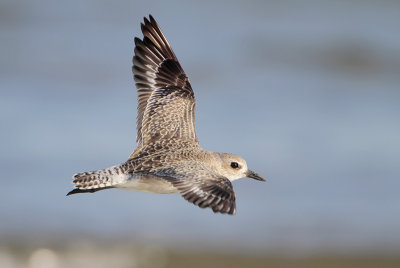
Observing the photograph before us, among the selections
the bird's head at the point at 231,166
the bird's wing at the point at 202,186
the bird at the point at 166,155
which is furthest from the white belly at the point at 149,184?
the bird's head at the point at 231,166

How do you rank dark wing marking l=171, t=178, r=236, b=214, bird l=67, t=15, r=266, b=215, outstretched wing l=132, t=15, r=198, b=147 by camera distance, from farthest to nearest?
outstretched wing l=132, t=15, r=198, b=147, bird l=67, t=15, r=266, b=215, dark wing marking l=171, t=178, r=236, b=214

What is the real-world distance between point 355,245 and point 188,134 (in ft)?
12.2

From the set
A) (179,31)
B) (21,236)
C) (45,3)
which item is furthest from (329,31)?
(21,236)

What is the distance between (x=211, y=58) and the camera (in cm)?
1834

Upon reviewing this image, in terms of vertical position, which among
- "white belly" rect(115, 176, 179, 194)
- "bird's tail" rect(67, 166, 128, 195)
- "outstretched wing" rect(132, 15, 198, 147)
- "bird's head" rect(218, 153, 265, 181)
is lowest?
"bird's tail" rect(67, 166, 128, 195)

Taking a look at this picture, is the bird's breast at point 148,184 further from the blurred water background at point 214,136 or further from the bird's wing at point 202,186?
the blurred water background at point 214,136

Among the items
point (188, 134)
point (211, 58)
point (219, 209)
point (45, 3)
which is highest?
point (45, 3)

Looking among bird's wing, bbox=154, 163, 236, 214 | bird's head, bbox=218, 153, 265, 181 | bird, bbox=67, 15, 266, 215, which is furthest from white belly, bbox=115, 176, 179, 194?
bird's head, bbox=218, 153, 265, 181

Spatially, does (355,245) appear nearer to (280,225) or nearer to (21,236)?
(280,225)

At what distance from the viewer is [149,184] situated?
23.8 feet

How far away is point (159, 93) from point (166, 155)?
4.33 feet

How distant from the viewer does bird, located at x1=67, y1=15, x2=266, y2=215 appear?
6559 millimetres

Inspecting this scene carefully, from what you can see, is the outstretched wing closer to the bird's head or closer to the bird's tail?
the bird's head

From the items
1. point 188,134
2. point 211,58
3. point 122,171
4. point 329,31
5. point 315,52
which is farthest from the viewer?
point 329,31
